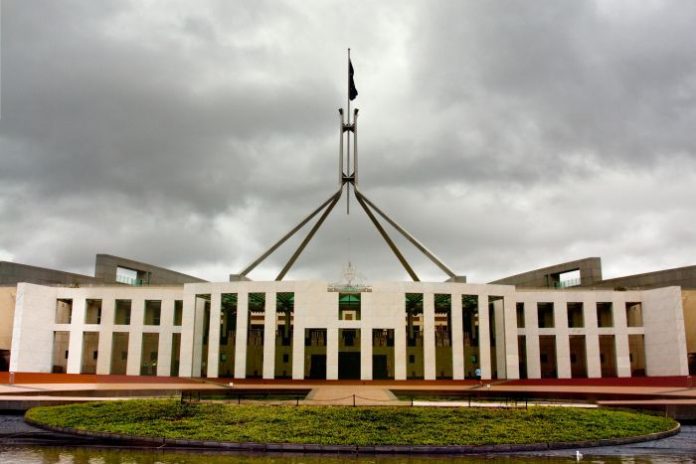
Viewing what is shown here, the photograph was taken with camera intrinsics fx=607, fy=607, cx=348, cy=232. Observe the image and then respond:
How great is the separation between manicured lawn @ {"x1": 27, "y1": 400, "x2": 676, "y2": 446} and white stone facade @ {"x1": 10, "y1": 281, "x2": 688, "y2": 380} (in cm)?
1702

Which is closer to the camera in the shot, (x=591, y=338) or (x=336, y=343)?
(x=336, y=343)

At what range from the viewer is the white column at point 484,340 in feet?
119

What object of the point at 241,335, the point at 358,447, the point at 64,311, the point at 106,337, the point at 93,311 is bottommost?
the point at 358,447

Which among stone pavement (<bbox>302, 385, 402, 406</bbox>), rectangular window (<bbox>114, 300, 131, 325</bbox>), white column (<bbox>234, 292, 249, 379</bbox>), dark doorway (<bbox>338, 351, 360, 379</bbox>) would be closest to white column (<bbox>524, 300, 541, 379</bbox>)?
dark doorway (<bbox>338, 351, 360, 379</bbox>)

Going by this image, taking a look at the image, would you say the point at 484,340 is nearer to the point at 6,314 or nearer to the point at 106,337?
the point at 106,337

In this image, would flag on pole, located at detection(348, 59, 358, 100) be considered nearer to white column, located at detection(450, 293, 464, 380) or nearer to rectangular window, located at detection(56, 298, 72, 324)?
white column, located at detection(450, 293, 464, 380)

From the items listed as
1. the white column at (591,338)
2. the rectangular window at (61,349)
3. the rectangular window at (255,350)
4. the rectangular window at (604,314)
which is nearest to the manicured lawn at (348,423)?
the white column at (591,338)

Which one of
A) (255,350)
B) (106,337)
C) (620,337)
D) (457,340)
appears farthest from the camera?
(255,350)

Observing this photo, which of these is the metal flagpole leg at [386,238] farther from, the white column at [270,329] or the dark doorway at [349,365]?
the white column at [270,329]

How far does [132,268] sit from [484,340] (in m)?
32.9

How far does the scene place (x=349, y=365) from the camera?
4103cm

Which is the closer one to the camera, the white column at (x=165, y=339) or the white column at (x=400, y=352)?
the white column at (x=400, y=352)

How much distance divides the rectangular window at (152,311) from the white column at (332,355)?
13.7 m

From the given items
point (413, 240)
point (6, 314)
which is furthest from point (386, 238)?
point (6, 314)
